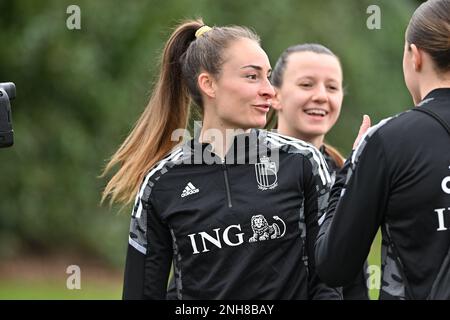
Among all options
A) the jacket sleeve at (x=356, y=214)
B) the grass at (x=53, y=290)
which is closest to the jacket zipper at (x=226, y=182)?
the jacket sleeve at (x=356, y=214)

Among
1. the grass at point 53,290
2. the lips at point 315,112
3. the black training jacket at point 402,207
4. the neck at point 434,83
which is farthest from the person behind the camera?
the grass at point 53,290

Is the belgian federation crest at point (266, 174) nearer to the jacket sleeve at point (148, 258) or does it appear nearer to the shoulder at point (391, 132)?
the jacket sleeve at point (148, 258)

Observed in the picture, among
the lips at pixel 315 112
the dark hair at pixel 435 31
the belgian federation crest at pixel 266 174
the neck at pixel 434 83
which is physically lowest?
the belgian federation crest at pixel 266 174

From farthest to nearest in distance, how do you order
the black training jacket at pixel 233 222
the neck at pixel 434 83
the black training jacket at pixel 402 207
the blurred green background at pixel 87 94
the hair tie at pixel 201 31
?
the blurred green background at pixel 87 94
the hair tie at pixel 201 31
the black training jacket at pixel 233 222
the neck at pixel 434 83
the black training jacket at pixel 402 207

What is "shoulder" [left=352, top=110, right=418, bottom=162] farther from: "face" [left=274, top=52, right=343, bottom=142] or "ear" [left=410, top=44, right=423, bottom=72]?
"face" [left=274, top=52, right=343, bottom=142]

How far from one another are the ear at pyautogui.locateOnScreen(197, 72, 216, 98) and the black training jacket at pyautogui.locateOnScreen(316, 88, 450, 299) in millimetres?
1114

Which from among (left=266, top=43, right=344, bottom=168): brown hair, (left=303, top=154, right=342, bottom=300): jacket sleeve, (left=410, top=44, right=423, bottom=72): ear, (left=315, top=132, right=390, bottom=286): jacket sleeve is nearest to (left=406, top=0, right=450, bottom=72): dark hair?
(left=410, top=44, right=423, bottom=72): ear

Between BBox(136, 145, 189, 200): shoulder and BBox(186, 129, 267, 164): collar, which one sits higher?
BBox(186, 129, 267, 164): collar

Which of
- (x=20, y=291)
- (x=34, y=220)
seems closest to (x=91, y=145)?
(x=34, y=220)

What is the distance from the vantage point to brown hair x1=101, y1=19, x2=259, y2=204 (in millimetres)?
4098

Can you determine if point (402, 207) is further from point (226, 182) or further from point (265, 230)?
point (226, 182)

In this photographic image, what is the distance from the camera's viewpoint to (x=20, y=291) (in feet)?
36.4

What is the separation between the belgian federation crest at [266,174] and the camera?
3768 millimetres

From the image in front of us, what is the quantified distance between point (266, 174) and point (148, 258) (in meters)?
0.56
